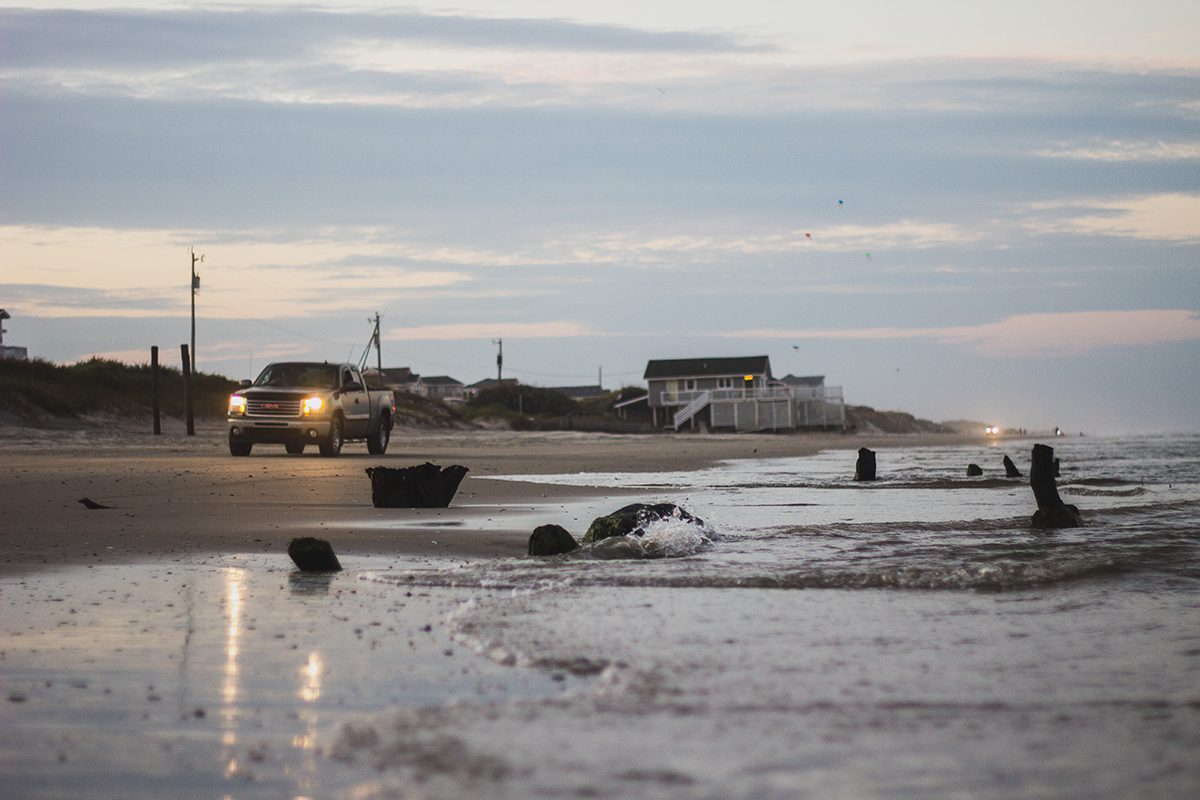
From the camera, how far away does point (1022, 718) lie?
3967 millimetres

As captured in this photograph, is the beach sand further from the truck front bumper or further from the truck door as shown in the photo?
the truck door

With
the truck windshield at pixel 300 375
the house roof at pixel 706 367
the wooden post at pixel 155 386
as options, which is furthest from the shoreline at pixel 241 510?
the house roof at pixel 706 367

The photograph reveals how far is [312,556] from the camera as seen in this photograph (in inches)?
297

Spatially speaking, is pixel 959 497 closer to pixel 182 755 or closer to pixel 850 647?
pixel 850 647

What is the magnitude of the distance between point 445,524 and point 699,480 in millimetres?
8695

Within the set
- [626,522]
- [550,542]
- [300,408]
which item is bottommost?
[550,542]

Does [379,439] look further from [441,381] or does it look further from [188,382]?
[441,381]

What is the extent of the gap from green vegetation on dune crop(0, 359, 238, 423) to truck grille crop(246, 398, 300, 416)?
1552cm

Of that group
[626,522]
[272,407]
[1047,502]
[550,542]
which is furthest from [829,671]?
[272,407]

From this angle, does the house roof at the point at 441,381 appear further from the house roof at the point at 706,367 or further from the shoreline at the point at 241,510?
the shoreline at the point at 241,510

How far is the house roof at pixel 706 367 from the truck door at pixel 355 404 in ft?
275

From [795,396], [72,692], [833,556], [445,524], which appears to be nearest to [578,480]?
[445,524]

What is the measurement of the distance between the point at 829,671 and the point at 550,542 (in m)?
4.04

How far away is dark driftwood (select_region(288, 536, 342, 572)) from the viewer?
7.54 m
